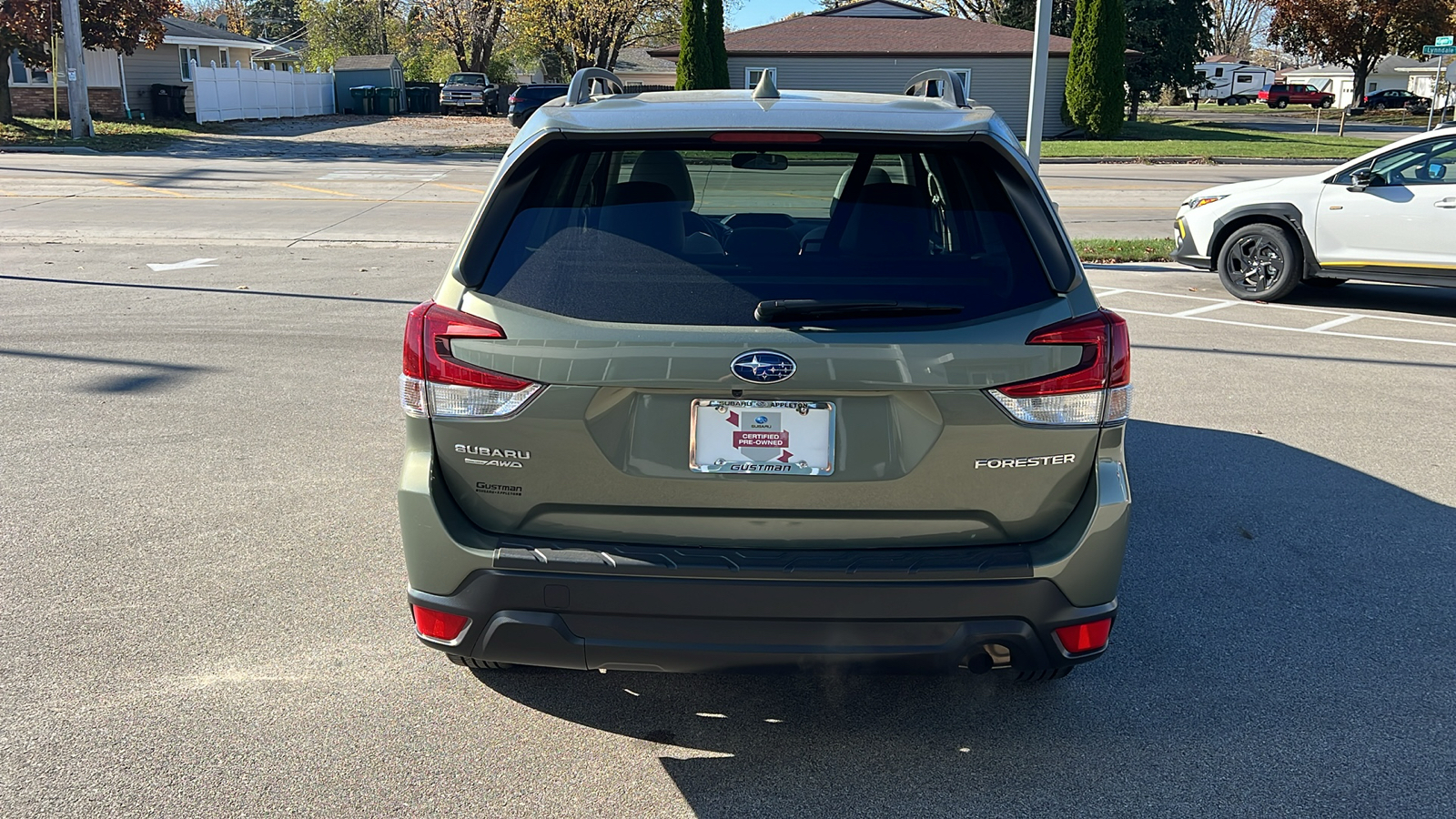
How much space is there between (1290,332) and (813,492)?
806 cm

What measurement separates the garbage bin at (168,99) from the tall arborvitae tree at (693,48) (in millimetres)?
18789

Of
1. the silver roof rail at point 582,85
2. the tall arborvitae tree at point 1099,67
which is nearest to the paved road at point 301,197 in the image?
the tall arborvitae tree at point 1099,67

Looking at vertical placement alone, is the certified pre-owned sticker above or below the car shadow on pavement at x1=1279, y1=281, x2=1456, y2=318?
above

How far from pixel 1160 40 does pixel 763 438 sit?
50531 millimetres

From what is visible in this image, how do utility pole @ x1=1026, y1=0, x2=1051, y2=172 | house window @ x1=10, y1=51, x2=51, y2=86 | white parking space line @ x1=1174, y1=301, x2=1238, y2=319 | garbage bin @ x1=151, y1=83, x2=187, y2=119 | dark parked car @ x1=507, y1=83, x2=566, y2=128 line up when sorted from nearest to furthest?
white parking space line @ x1=1174, y1=301, x2=1238, y2=319 → utility pole @ x1=1026, y1=0, x2=1051, y2=172 → house window @ x1=10, y1=51, x2=51, y2=86 → dark parked car @ x1=507, y1=83, x2=566, y2=128 → garbage bin @ x1=151, y1=83, x2=187, y2=119

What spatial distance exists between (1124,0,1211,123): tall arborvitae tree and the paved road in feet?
70.1

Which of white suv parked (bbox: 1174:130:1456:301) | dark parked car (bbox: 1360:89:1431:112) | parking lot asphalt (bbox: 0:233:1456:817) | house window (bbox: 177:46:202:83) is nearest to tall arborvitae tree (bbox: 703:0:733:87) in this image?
house window (bbox: 177:46:202:83)

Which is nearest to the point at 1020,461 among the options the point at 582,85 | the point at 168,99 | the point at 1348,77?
the point at 582,85

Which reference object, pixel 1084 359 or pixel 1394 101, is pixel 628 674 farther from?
pixel 1394 101

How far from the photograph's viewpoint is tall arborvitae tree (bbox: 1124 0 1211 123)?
4756 cm

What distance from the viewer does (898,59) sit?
41.2m

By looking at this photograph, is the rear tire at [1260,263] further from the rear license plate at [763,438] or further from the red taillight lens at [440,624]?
the red taillight lens at [440,624]

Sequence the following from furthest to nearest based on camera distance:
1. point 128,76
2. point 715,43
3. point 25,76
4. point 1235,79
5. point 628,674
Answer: point 1235,79, point 128,76, point 25,76, point 715,43, point 628,674

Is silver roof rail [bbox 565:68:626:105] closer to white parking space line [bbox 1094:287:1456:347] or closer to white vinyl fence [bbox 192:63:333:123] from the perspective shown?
white parking space line [bbox 1094:287:1456:347]
